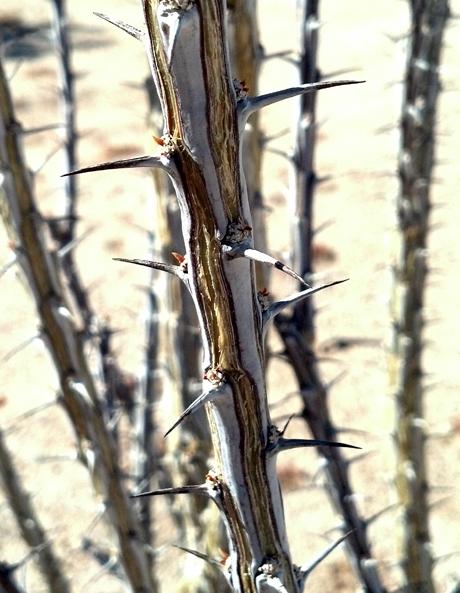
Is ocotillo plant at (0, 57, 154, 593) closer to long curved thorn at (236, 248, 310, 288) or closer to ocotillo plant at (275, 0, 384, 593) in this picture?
ocotillo plant at (275, 0, 384, 593)

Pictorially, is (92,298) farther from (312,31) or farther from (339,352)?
(312,31)

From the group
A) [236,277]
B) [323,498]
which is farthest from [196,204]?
[323,498]

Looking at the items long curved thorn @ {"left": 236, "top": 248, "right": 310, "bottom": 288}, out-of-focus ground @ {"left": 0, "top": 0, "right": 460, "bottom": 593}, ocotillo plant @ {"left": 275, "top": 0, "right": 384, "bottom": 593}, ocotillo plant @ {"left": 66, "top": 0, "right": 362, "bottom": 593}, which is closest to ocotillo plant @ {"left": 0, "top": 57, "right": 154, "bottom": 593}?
out-of-focus ground @ {"left": 0, "top": 0, "right": 460, "bottom": 593}

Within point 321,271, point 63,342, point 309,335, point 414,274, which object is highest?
point 321,271

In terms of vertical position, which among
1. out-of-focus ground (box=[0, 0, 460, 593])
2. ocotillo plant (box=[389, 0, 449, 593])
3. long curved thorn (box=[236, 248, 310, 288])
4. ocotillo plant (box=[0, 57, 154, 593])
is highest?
out-of-focus ground (box=[0, 0, 460, 593])

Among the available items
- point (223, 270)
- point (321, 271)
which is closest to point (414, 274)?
point (223, 270)

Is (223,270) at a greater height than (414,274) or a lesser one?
lesser

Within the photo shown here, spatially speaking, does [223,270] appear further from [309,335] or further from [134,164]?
[309,335]
